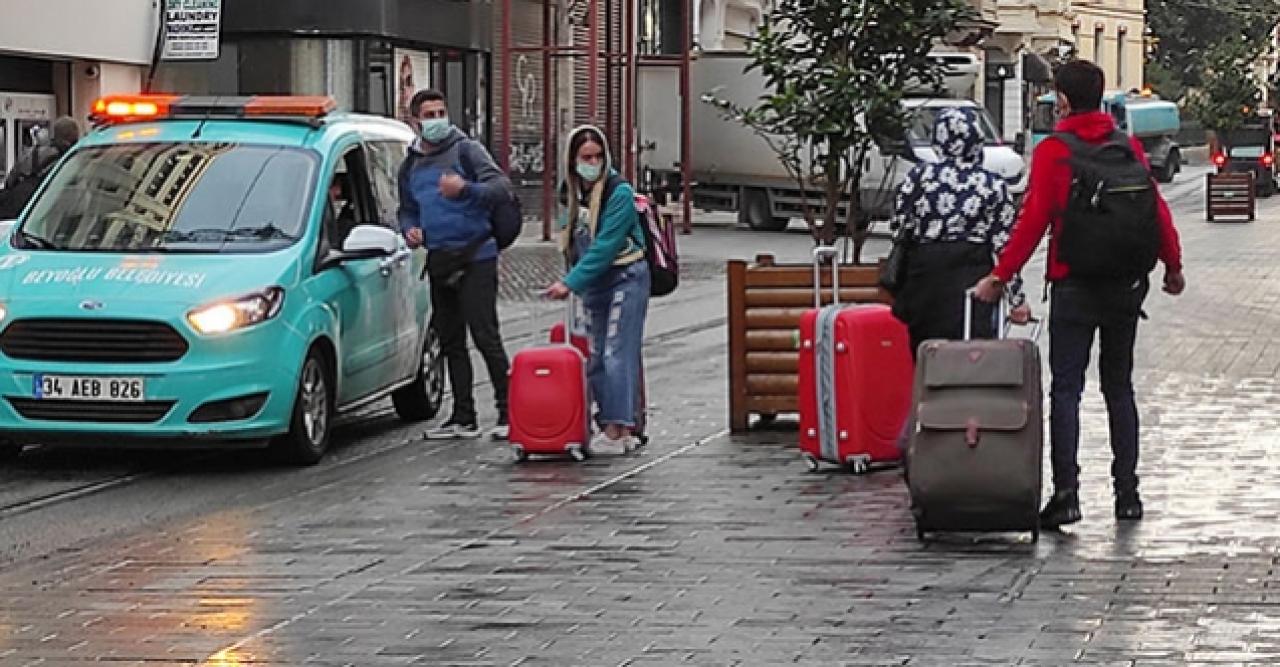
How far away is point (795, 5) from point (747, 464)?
3.53m

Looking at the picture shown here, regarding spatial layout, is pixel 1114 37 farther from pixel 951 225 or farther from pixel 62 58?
pixel 951 225

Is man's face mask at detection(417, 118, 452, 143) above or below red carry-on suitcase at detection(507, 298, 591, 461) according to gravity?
above

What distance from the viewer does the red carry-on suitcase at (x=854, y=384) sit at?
1122cm

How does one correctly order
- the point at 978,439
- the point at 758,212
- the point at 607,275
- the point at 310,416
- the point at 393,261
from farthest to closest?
1. the point at 758,212
2. the point at 393,261
3. the point at 310,416
4. the point at 607,275
5. the point at 978,439

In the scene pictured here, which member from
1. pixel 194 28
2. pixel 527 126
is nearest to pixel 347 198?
pixel 194 28

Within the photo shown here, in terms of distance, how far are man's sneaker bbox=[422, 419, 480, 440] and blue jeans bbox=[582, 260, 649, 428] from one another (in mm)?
1114

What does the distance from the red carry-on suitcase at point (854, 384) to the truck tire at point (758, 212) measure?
96.3 feet

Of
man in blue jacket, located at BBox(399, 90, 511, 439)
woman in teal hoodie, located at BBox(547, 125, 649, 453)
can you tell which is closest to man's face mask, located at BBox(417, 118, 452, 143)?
man in blue jacket, located at BBox(399, 90, 511, 439)

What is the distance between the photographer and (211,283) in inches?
471

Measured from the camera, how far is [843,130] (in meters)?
14.0

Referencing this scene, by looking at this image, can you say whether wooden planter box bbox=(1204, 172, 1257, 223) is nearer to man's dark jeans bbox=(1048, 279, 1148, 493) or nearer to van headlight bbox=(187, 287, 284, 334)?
van headlight bbox=(187, 287, 284, 334)

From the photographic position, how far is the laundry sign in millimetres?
19656

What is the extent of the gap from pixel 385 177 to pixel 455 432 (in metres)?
1.69

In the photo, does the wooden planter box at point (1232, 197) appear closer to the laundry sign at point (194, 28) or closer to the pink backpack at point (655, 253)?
the laundry sign at point (194, 28)
